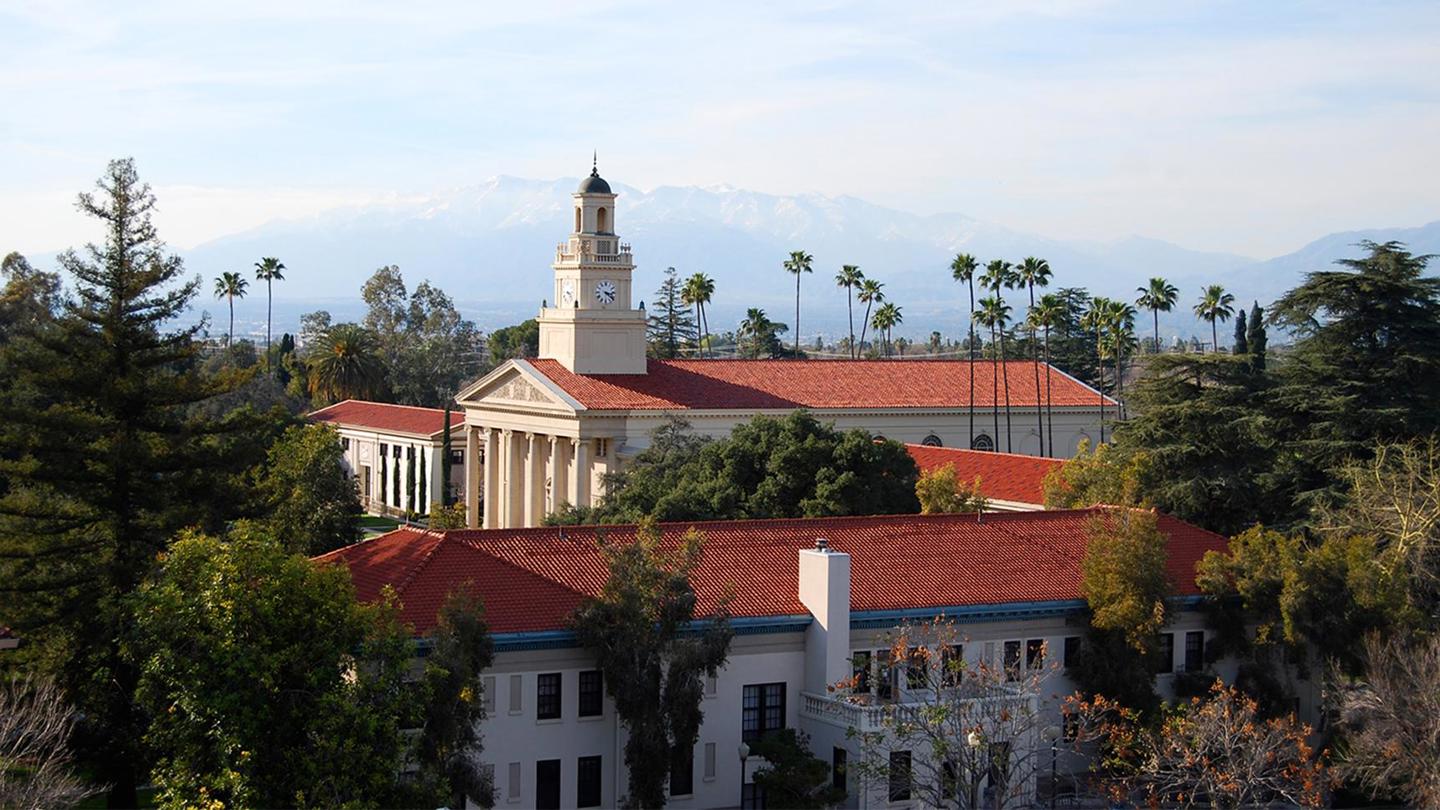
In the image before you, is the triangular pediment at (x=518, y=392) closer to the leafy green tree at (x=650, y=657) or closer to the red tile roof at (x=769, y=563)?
the red tile roof at (x=769, y=563)

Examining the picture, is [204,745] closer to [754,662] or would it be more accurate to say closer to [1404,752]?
[754,662]

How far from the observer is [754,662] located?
3481 cm

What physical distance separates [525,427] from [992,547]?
42.8 meters

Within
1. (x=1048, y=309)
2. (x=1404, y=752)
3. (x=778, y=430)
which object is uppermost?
(x=1048, y=309)

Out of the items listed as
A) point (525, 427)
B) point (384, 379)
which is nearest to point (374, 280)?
point (384, 379)

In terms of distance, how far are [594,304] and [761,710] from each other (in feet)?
157

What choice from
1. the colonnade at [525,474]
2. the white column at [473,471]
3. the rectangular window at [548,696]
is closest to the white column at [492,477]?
the colonnade at [525,474]

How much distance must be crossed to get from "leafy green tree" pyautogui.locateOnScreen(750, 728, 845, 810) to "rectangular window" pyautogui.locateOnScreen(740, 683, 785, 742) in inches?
30.9

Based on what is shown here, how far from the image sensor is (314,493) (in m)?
54.4

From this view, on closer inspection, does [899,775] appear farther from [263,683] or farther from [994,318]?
[994,318]

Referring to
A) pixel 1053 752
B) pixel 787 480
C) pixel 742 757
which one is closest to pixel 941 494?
pixel 787 480

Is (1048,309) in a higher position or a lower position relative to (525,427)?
higher

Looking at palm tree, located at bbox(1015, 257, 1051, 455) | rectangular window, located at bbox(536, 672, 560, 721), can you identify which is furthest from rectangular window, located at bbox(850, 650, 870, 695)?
palm tree, located at bbox(1015, 257, 1051, 455)

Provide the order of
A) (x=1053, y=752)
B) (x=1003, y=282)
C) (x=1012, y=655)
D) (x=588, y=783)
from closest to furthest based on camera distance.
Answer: (x=588, y=783)
(x=1053, y=752)
(x=1012, y=655)
(x=1003, y=282)
